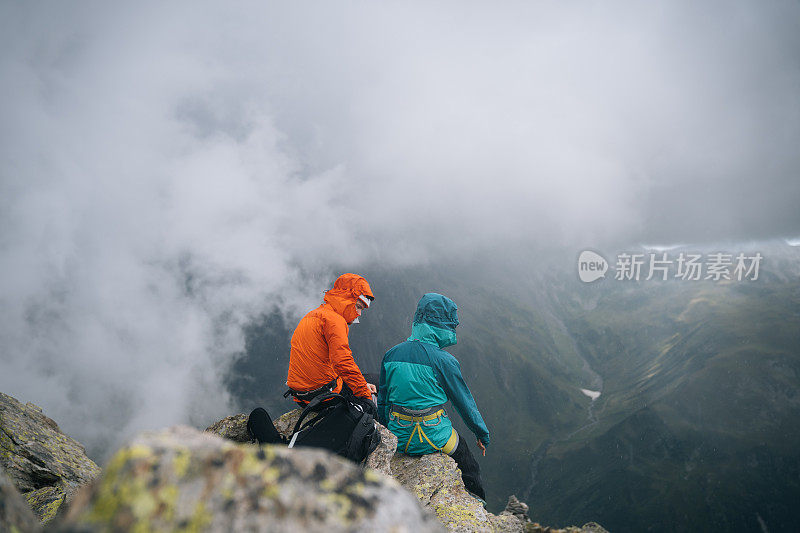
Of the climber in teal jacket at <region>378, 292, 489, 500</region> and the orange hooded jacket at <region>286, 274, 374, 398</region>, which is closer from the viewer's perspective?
the orange hooded jacket at <region>286, 274, 374, 398</region>

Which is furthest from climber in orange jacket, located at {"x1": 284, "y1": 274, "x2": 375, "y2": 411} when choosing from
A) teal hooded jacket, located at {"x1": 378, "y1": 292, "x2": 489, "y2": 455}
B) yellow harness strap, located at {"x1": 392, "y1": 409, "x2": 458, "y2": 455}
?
yellow harness strap, located at {"x1": 392, "y1": 409, "x2": 458, "y2": 455}

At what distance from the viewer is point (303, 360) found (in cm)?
1023

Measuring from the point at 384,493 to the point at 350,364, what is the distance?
7498mm

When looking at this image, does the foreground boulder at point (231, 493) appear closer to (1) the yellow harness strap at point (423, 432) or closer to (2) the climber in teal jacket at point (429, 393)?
(2) the climber in teal jacket at point (429, 393)

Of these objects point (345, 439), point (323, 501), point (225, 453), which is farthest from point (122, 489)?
point (345, 439)

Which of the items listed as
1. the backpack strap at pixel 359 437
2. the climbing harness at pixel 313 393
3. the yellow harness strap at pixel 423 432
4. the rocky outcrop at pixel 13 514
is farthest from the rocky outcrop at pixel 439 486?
the rocky outcrop at pixel 13 514

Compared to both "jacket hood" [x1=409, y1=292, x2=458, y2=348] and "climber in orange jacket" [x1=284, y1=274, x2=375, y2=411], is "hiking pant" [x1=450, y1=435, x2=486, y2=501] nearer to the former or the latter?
"jacket hood" [x1=409, y1=292, x2=458, y2=348]

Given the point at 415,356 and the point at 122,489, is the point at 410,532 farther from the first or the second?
the point at 415,356

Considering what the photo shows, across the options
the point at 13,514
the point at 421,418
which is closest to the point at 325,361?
the point at 421,418

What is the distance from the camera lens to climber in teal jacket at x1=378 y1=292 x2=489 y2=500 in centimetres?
1012

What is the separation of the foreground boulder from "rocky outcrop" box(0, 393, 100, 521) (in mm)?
9517

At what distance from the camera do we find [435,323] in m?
11.0

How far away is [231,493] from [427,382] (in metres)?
8.30

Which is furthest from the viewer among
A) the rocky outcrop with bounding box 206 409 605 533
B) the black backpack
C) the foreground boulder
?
the black backpack
